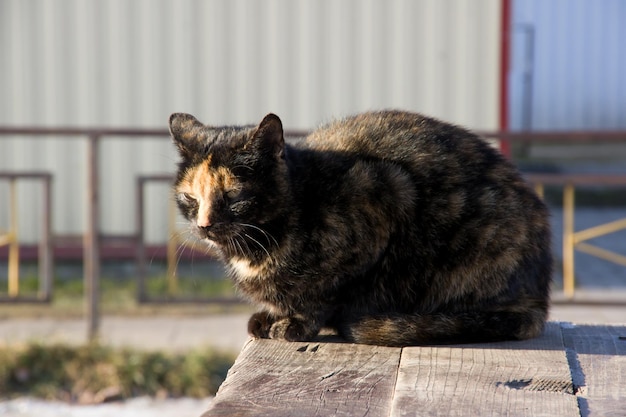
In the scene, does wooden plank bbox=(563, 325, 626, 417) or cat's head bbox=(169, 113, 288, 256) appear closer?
wooden plank bbox=(563, 325, 626, 417)

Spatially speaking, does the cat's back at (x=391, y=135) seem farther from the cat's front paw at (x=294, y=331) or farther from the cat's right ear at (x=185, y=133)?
the cat's front paw at (x=294, y=331)

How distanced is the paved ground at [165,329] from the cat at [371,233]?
3236 mm

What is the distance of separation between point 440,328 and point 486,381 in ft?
1.29

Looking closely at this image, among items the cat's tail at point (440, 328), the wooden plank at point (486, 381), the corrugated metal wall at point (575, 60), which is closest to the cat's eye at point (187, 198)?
the cat's tail at point (440, 328)

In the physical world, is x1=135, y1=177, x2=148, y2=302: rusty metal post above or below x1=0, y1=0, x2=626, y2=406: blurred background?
below

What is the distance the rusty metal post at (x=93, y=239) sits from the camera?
6070mm

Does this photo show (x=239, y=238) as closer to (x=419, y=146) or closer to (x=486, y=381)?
(x=419, y=146)

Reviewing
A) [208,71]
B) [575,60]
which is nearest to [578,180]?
[208,71]

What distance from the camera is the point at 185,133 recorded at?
2.78 metres

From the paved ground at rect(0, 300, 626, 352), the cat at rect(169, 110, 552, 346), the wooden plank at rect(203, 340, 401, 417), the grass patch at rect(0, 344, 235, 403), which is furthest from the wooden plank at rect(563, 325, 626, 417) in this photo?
the paved ground at rect(0, 300, 626, 352)

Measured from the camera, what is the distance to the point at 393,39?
28.2 feet

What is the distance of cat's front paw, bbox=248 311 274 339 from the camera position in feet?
8.92

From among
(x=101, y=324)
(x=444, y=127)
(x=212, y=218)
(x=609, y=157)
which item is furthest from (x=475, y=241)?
(x=609, y=157)

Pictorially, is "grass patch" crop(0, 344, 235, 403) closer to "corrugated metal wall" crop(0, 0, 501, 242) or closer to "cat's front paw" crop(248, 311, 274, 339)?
"cat's front paw" crop(248, 311, 274, 339)
